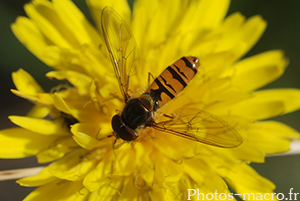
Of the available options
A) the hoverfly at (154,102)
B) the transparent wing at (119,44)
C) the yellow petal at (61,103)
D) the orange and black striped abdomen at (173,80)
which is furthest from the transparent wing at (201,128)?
the yellow petal at (61,103)

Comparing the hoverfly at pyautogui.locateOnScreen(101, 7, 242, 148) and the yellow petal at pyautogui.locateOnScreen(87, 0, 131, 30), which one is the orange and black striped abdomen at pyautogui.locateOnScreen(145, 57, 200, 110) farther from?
the yellow petal at pyautogui.locateOnScreen(87, 0, 131, 30)

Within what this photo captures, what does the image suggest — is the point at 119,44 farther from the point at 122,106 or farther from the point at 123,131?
the point at 123,131

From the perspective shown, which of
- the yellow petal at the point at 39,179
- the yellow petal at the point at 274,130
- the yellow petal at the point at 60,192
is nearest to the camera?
the yellow petal at the point at 39,179

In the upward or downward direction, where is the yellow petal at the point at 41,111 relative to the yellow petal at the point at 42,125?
upward

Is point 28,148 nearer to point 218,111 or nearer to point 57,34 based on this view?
point 57,34

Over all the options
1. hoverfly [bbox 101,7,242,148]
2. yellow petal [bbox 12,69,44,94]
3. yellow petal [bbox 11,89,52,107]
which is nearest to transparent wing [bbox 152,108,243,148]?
hoverfly [bbox 101,7,242,148]

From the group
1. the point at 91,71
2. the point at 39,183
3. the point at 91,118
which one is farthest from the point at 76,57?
the point at 39,183

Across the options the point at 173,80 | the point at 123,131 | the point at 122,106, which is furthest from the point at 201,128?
the point at 122,106

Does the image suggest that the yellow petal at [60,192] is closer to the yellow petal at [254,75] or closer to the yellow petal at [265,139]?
the yellow petal at [265,139]
